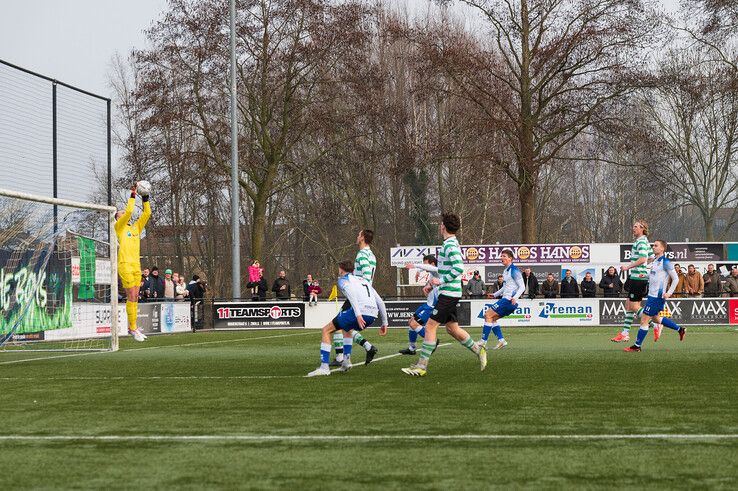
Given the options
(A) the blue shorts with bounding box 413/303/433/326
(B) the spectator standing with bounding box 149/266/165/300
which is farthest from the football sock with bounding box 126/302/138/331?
(B) the spectator standing with bounding box 149/266/165/300

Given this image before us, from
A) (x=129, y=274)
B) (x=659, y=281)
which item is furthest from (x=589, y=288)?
(x=129, y=274)

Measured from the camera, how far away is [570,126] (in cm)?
3891

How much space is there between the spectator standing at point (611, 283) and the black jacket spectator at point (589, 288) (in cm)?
37

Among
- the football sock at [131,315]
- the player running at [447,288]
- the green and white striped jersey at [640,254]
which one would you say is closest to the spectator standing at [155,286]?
the football sock at [131,315]

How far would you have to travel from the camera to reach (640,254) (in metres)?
19.4

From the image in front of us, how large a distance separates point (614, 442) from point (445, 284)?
224 inches

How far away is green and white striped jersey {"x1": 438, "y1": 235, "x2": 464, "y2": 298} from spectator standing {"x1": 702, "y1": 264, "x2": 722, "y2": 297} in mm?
24113

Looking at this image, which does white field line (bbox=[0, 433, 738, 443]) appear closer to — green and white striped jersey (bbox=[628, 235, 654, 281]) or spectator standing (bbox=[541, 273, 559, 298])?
green and white striped jersey (bbox=[628, 235, 654, 281])

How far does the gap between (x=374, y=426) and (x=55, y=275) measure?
467 inches

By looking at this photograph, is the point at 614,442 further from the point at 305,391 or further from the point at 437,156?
the point at 437,156

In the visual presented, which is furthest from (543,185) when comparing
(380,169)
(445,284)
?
(445,284)

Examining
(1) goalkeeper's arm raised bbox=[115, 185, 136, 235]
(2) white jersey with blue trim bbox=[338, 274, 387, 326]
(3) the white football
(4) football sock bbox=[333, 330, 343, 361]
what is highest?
(3) the white football

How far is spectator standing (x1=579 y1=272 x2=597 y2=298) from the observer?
1401 inches

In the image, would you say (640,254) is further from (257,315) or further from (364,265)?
(257,315)
